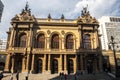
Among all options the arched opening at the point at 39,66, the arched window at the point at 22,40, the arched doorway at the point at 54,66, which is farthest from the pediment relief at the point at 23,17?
the arched doorway at the point at 54,66

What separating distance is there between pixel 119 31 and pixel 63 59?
271ft

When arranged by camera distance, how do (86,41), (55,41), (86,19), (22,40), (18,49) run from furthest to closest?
(86,19), (86,41), (55,41), (22,40), (18,49)

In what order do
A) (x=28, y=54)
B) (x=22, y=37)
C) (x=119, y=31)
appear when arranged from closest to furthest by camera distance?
(x=28, y=54) → (x=22, y=37) → (x=119, y=31)

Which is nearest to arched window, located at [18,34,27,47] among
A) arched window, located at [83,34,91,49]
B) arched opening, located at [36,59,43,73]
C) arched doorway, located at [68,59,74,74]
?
arched opening, located at [36,59,43,73]

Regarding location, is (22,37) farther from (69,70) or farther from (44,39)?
(69,70)

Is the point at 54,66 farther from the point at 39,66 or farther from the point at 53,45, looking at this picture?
the point at 53,45

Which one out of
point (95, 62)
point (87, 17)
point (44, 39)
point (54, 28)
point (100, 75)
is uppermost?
point (87, 17)

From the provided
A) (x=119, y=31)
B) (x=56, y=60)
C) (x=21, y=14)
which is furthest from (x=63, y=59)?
(x=119, y=31)

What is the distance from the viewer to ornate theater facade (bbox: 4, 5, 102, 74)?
130 ft

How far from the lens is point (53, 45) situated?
4262 cm

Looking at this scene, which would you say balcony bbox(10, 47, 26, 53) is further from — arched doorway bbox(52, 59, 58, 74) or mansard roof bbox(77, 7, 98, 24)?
mansard roof bbox(77, 7, 98, 24)

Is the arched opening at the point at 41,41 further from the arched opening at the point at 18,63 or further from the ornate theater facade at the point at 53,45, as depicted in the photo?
the arched opening at the point at 18,63

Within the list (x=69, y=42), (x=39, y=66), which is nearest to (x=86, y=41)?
(x=69, y=42)

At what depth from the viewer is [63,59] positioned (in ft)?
134
